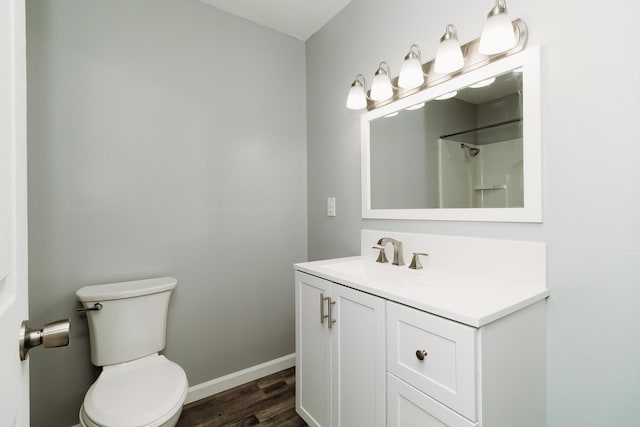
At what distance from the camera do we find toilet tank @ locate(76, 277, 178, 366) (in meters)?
1.39

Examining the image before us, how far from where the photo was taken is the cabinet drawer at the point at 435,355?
0.78m

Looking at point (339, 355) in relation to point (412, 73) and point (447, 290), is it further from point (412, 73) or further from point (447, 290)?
point (412, 73)

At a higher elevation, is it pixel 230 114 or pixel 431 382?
pixel 230 114

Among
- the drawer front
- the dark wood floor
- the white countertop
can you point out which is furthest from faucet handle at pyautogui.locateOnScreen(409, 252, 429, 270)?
the dark wood floor

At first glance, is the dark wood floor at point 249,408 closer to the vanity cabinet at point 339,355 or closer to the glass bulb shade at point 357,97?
the vanity cabinet at point 339,355

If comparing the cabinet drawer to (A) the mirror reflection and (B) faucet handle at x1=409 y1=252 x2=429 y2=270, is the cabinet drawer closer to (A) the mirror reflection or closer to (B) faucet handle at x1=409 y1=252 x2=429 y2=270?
(B) faucet handle at x1=409 y1=252 x2=429 y2=270

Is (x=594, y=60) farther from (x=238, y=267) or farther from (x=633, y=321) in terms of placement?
(x=238, y=267)

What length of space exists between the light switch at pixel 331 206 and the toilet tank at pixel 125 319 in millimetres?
1069

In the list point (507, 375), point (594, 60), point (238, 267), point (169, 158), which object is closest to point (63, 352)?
point (238, 267)

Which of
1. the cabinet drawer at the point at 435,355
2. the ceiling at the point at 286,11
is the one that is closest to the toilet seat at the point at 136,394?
the cabinet drawer at the point at 435,355

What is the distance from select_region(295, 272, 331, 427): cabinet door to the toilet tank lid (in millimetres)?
723

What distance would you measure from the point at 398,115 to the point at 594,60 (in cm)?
80

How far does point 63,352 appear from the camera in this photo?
1456mm

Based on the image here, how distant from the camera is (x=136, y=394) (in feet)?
3.98
